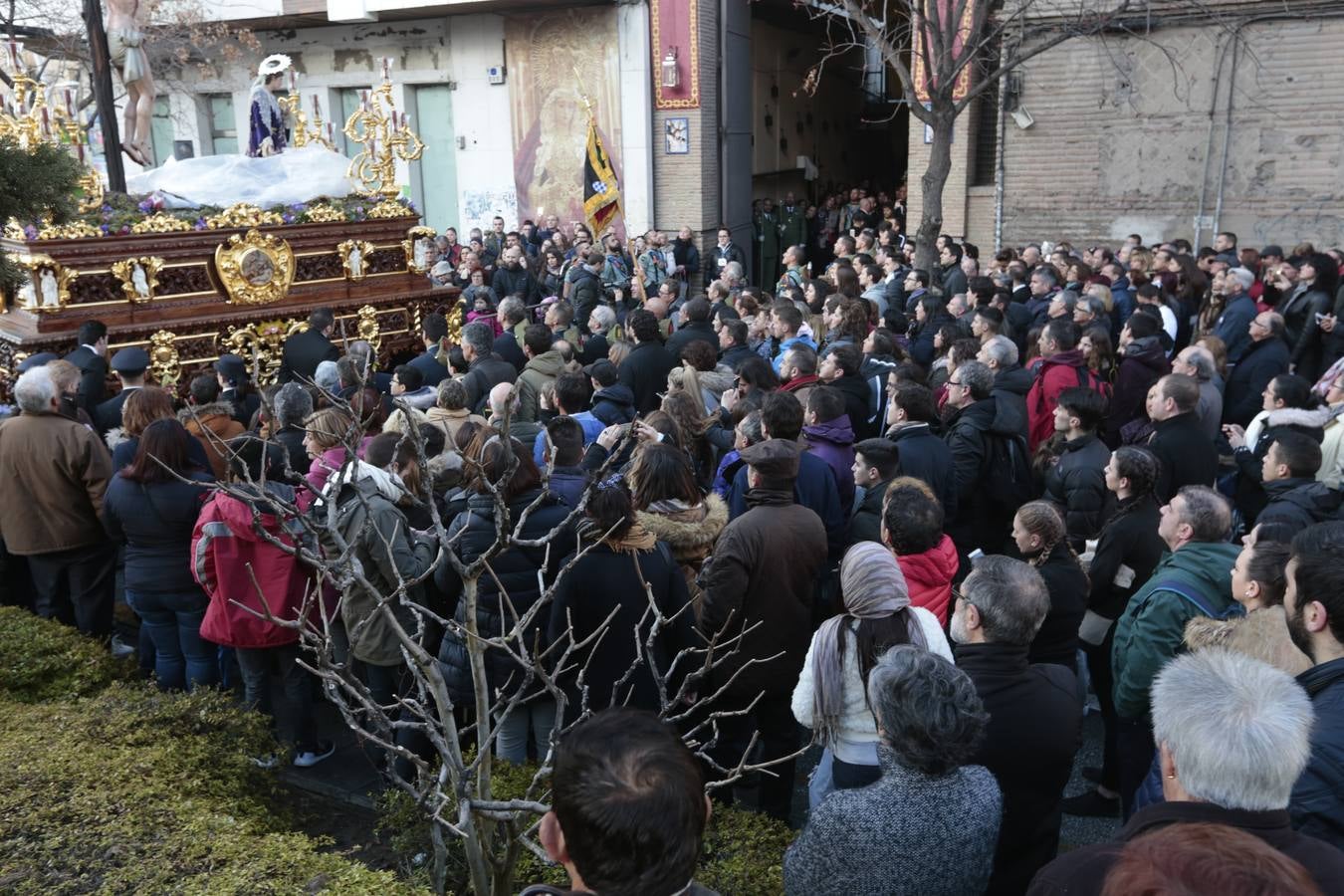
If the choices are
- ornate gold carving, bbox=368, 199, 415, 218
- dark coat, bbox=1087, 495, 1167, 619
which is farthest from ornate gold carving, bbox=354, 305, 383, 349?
dark coat, bbox=1087, 495, 1167, 619

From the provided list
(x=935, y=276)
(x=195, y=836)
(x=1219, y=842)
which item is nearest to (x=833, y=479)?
(x=195, y=836)

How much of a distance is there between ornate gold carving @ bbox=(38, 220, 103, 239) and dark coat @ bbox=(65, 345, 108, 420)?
198cm

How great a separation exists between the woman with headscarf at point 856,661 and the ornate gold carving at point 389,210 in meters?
9.48

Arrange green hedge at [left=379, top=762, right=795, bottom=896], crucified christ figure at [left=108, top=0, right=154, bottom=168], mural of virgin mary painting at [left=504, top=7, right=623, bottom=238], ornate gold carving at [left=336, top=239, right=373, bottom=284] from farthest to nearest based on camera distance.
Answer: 1. mural of virgin mary painting at [left=504, top=7, right=623, bottom=238]
2. ornate gold carving at [left=336, top=239, right=373, bottom=284]
3. crucified christ figure at [left=108, top=0, right=154, bottom=168]
4. green hedge at [left=379, top=762, right=795, bottom=896]

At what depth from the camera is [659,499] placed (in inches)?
176

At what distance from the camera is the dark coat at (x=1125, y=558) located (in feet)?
14.7

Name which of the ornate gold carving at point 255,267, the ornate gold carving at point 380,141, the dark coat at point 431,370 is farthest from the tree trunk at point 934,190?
the ornate gold carving at point 255,267

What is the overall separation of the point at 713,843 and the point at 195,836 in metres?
1.62

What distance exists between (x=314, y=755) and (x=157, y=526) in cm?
135

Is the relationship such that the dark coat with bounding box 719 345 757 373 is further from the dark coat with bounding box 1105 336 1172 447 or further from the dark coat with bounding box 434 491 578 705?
the dark coat with bounding box 434 491 578 705

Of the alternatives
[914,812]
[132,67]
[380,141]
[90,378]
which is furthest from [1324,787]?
[132,67]

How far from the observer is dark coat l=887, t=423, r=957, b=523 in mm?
5316

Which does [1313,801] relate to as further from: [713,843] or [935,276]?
[935,276]

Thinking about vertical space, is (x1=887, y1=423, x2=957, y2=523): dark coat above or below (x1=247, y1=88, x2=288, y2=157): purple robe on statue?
below
